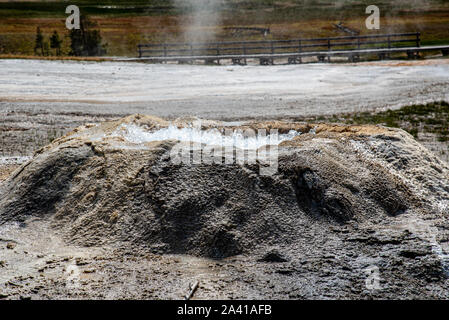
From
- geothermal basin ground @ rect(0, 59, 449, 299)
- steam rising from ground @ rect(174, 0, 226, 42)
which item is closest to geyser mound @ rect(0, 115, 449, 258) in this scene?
geothermal basin ground @ rect(0, 59, 449, 299)

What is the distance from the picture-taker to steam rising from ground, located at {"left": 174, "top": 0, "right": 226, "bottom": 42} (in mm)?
40309

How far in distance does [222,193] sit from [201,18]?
42.4 metres

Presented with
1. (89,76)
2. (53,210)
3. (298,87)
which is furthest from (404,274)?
(89,76)

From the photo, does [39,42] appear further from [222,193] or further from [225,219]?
[225,219]

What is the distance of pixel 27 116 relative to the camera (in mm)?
14789

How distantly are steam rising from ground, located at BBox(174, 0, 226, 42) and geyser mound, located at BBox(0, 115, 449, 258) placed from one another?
1280 inches

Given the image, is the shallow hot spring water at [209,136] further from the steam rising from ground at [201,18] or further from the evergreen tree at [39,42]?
the steam rising from ground at [201,18]

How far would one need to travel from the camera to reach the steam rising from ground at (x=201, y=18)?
40309 millimetres

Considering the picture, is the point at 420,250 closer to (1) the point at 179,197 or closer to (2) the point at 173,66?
(1) the point at 179,197

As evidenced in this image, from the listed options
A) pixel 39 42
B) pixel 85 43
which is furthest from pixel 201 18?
pixel 39 42

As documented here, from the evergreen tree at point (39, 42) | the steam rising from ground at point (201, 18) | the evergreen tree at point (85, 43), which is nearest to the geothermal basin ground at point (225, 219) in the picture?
the evergreen tree at point (85, 43)

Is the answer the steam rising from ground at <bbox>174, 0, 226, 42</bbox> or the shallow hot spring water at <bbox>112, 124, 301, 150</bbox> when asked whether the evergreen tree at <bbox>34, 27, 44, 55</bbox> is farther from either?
the shallow hot spring water at <bbox>112, 124, 301, 150</bbox>
